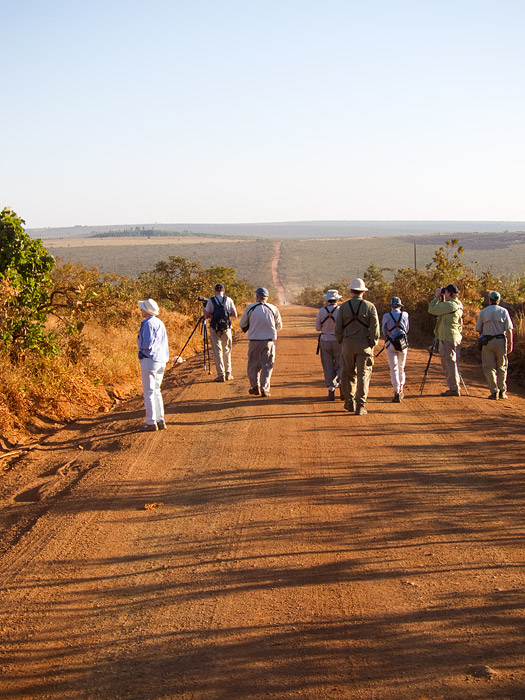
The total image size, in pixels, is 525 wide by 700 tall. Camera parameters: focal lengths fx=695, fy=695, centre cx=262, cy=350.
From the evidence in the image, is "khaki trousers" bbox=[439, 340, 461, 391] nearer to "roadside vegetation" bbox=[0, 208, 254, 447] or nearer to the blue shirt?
the blue shirt

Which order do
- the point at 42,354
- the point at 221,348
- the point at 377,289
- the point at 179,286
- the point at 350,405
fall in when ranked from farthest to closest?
the point at 377,289, the point at 179,286, the point at 221,348, the point at 42,354, the point at 350,405

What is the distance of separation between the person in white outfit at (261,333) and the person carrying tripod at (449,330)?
2856 mm

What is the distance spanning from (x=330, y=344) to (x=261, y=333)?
1251 mm

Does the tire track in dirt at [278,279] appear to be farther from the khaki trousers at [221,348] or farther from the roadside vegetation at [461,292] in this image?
the khaki trousers at [221,348]

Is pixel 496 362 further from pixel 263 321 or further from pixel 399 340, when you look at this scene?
pixel 263 321

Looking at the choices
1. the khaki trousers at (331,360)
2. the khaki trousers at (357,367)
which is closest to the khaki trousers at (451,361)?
the khaki trousers at (331,360)

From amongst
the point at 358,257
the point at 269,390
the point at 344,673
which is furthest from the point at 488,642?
the point at 358,257

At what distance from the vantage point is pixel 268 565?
5.39m

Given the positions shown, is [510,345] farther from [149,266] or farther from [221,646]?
[149,266]

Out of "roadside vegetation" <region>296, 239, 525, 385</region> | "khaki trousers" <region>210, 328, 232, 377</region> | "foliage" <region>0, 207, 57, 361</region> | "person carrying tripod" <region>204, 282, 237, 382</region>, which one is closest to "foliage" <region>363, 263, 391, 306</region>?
"roadside vegetation" <region>296, 239, 525, 385</region>

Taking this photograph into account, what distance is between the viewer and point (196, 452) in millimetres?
8789

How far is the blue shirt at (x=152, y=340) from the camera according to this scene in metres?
10.1

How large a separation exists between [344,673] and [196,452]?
16.5 feet

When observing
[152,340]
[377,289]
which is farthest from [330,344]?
[377,289]
